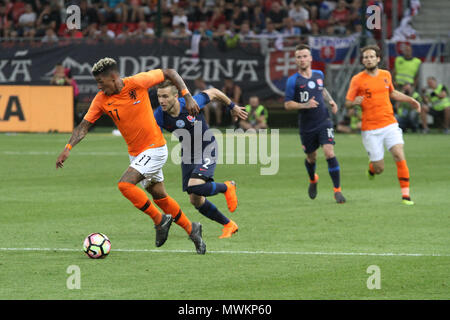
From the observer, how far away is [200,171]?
10.4m

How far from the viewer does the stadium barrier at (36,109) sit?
87.5 feet

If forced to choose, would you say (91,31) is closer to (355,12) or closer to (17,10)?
(17,10)

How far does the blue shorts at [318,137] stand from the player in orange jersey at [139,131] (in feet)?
16.2

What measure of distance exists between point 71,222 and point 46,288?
402cm

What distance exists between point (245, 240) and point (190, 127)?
1.37 m

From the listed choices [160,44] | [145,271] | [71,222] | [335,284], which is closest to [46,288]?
[145,271]

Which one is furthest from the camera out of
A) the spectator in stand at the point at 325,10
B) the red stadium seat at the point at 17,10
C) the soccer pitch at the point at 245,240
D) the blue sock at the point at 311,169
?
the red stadium seat at the point at 17,10

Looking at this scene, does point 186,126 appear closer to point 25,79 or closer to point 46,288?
point 46,288

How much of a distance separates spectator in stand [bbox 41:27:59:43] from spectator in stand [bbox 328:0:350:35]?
29.1 feet

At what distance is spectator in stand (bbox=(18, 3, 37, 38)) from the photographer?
105 feet

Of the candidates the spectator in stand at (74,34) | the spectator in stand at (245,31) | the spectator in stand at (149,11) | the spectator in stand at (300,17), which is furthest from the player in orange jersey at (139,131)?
the spectator in stand at (149,11)

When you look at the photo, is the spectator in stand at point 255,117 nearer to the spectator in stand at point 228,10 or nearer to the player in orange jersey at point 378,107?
the spectator in stand at point 228,10

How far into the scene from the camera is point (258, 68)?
93.2ft

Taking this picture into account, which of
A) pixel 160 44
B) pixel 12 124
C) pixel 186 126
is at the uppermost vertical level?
pixel 186 126
